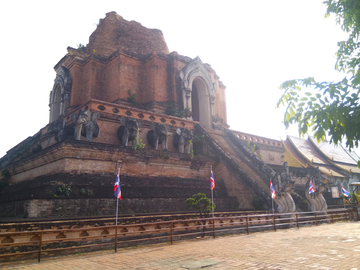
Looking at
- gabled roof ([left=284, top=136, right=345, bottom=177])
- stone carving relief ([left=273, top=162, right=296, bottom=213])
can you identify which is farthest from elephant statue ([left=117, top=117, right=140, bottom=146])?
gabled roof ([left=284, top=136, right=345, bottom=177])

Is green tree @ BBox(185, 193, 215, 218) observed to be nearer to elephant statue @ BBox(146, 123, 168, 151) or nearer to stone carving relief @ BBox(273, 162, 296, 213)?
stone carving relief @ BBox(273, 162, 296, 213)

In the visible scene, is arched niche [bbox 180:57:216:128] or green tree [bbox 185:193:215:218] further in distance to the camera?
arched niche [bbox 180:57:216:128]

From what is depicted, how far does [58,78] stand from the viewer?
20.6m

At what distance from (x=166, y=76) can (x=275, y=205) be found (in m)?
11.0

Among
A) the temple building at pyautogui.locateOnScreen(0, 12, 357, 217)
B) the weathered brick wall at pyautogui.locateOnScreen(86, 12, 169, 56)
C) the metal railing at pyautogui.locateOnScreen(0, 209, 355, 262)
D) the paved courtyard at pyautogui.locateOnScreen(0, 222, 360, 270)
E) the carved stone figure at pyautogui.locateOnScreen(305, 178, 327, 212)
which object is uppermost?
the weathered brick wall at pyautogui.locateOnScreen(86, 12, 169, 56)

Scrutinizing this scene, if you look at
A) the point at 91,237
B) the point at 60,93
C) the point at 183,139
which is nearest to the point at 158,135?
the point at 183,139

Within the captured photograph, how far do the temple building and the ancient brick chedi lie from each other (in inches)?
1.8

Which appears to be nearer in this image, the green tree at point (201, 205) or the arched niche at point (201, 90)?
the green tree at point (201, 205)

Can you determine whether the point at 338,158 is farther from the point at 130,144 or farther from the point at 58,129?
the point at 58,129

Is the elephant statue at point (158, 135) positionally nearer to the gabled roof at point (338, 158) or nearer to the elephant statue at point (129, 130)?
the elephant statue at point (129, 130)

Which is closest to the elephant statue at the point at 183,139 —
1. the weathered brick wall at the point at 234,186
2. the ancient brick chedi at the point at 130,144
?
the ancient brick chedi at the point at 130,144

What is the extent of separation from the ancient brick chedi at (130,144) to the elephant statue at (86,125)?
0.04m

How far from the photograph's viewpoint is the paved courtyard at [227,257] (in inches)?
219

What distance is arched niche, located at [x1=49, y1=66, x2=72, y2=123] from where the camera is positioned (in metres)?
19.8
